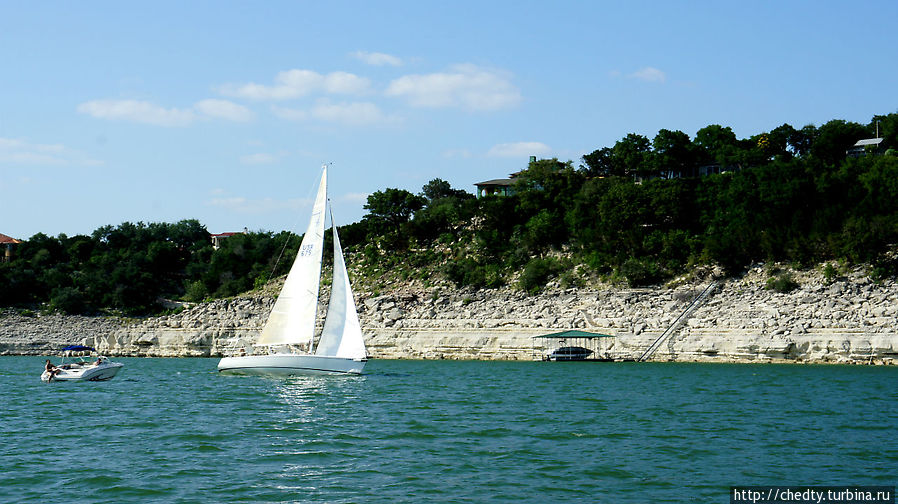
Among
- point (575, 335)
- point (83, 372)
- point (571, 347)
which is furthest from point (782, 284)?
point (83, 372)

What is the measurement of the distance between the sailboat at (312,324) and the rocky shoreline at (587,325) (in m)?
5.36

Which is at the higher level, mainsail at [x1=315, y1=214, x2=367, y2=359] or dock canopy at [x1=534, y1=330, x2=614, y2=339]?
mainsail at [x1=315, y1=214, x2=367, y2=359]

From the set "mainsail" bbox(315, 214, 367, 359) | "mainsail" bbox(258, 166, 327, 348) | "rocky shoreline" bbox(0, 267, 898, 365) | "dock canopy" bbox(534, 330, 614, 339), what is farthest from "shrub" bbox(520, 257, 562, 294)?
"mainsail" bbox(258, 166, 327, 348)

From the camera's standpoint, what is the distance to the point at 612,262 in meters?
74.4

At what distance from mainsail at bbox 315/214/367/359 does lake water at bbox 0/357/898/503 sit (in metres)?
1.64

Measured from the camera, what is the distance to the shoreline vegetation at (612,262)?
61969 millimetres

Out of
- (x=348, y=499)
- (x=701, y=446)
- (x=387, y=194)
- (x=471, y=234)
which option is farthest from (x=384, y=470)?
(x=387, y=194)

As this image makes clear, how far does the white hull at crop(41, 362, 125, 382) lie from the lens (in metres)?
44.4

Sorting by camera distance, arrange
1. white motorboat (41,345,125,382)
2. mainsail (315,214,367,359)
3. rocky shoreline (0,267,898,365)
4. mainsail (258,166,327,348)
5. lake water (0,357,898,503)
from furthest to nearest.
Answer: rocky shoreline (0,267,898,365), white motorboat (41,345,125,382), mainsail (258,166,327,348), mainsail (315,214,367,359), lake water (0,357,898,503)

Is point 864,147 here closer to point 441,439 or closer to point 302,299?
point 302,299

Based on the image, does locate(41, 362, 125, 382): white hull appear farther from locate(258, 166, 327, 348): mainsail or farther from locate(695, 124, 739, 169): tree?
locate(695, 124, 739, 169): tree

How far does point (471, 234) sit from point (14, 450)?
66712 mm

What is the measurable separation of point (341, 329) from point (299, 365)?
245 cm

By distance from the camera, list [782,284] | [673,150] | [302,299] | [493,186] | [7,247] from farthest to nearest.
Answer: [7,247] < [493,186] < [673,150] < [782,284] < [302,299]
